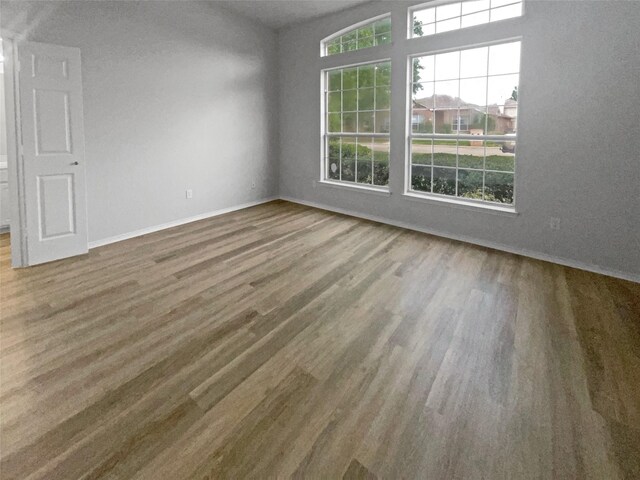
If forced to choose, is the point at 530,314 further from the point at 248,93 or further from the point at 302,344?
the point at 248,93

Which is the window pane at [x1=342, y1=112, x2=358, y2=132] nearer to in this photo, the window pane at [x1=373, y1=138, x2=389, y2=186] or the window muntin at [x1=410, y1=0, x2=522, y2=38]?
the window pane at [x1=373, y1=138, x2=389, y2=186]

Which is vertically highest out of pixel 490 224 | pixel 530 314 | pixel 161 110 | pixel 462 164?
pixel 161 110

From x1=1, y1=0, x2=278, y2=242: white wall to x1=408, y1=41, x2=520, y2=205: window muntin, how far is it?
267 centimetres

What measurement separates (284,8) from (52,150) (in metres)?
3.55

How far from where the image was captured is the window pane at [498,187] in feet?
13.7

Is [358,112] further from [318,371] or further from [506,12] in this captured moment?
[318,371]

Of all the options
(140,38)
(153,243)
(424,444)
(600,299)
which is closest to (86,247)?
(153,243)

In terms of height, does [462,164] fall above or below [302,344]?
above

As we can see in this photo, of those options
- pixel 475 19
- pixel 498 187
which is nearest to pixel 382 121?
pixel 475 19

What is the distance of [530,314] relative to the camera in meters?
2.72

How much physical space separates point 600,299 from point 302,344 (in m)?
2.50

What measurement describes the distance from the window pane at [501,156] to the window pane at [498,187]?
79 mm

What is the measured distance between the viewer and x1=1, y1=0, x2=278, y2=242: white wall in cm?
399

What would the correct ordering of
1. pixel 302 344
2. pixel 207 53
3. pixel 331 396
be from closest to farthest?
1. pixel 331 396
2. pixel 302 344
3. pixel 207 53
